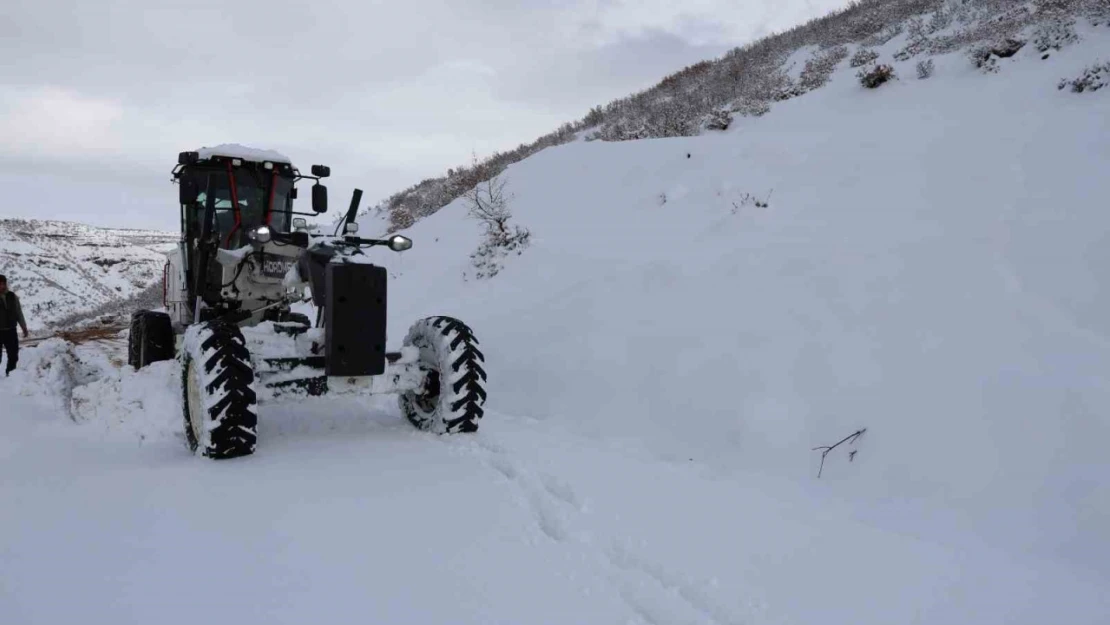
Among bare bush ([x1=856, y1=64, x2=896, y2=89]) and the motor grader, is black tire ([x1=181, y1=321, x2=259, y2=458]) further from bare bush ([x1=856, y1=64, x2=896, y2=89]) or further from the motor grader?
bare bush ([x1=856, y1=64, x2=896, y2=89])

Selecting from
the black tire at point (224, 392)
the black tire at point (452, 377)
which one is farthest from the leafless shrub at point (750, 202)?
the black tire at point (224, 392)

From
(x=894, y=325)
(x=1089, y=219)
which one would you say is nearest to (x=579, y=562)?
(x=894, y=325)

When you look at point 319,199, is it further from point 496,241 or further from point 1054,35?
point 1054,35

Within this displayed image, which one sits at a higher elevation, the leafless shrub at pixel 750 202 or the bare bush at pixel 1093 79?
the bare bush at pixel 1093 79

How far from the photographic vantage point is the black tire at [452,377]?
4902mm

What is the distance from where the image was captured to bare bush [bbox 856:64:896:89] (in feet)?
37.0

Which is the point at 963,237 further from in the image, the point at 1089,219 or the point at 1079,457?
the point at 1079,457

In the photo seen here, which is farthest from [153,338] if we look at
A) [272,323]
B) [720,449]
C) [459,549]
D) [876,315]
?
[876,315]

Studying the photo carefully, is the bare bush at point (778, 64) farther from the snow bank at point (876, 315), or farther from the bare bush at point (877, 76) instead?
the snow bank at point (876, 315)

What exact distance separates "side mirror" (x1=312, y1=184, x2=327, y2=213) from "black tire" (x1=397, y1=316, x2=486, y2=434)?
1552 millimetres

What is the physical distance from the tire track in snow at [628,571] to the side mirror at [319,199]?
3.21 metres

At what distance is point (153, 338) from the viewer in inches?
272

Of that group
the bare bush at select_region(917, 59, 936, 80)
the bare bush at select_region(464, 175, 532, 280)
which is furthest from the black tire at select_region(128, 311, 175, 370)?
the bare bush at select_region(917, 59, 936, 80)

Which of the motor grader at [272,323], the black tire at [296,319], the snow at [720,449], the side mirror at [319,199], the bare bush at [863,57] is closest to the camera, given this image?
the snow at [720,449]
